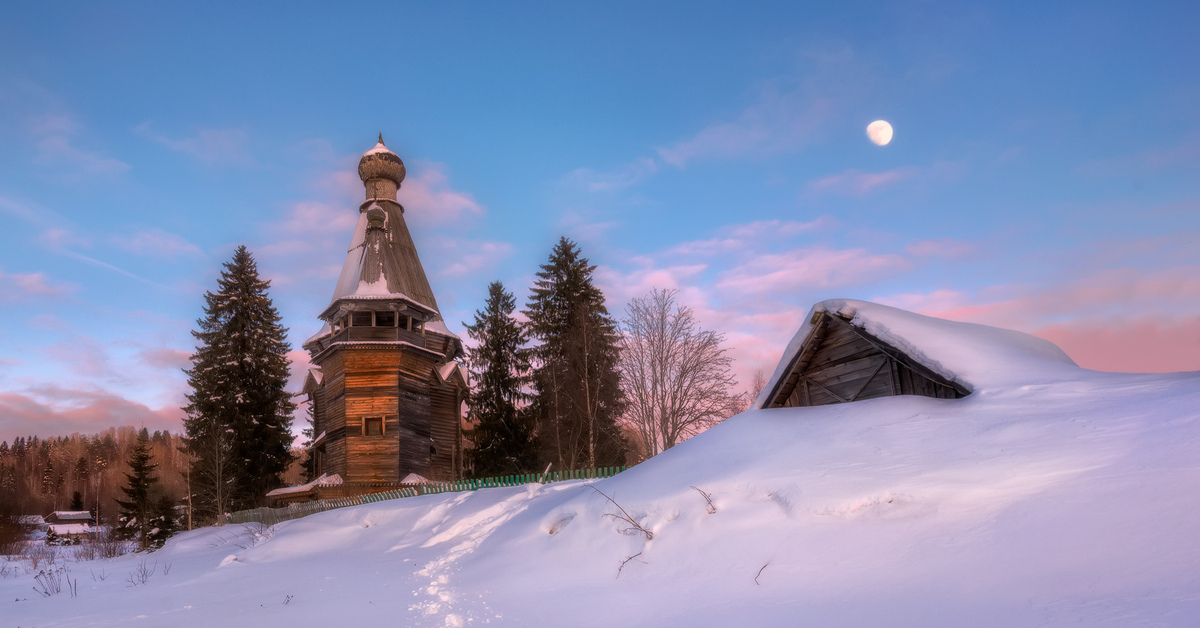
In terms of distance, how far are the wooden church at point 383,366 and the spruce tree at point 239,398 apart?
3087 millimetres

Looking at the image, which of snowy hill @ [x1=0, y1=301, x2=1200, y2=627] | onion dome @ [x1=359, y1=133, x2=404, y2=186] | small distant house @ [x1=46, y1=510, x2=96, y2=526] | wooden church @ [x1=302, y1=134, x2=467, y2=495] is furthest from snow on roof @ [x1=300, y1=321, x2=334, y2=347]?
small distant house @ [x1=46, y1=510, x2=96, y2=526]

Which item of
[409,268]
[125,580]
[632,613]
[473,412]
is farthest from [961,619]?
[473,412]

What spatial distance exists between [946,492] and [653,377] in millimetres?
24927

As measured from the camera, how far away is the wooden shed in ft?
37.4

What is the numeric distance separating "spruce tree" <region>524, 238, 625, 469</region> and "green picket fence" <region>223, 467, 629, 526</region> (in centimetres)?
910

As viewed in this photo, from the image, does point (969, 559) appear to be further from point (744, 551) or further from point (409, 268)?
point (409, 268)

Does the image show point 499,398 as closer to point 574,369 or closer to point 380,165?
point 574,369

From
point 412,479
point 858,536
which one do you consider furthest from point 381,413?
point 858,536

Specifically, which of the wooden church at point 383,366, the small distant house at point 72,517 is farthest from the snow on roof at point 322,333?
the small distant house at point 72,517

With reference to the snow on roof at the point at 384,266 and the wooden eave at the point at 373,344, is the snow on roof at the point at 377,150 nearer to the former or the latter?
the snow on roof at the point at 384,266

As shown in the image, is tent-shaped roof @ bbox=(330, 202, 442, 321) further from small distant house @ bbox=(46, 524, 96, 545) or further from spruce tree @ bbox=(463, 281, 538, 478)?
small distant house @ bbox=(46, 524, 96, 545)

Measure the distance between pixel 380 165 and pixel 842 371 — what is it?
Result: 95.8 ft

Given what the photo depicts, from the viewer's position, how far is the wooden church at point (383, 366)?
97.5ft

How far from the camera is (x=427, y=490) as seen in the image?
67.7ft
